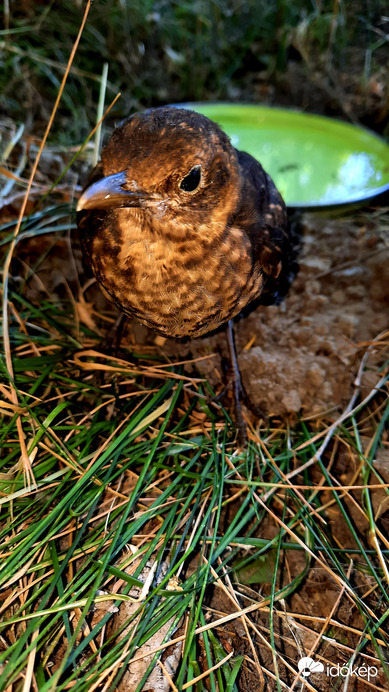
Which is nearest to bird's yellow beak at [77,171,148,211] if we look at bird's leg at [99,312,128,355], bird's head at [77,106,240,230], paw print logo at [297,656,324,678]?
bird's head at [77,106,240,230]

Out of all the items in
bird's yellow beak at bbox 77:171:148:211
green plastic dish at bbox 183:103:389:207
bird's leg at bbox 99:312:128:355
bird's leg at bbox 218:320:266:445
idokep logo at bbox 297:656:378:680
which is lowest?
idokep logo at bbox 297:656:378:680

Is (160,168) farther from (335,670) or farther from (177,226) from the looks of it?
(335,670)

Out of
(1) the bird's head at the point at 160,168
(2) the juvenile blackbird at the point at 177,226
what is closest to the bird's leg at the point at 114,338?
(2) the juvenile blackbird at the point at 177,226

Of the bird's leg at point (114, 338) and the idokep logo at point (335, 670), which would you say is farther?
the bird's leg at point (114, 338)

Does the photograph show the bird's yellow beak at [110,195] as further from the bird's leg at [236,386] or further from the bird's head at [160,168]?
the bird's leg at [236,386]

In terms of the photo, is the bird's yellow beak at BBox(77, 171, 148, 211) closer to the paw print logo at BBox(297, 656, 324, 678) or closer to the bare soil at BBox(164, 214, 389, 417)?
the bare soil at BBox(164, 214, 389, 417)

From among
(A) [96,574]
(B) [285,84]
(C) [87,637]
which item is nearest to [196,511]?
(A) [96,574]

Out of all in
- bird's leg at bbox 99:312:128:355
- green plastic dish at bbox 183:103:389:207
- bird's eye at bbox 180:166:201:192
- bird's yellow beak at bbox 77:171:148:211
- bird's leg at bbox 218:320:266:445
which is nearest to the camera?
bird's yellow beak at bbox 77:171:148:211

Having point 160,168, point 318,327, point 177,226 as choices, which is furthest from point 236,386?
point 160,168

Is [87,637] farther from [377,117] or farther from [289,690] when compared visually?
[377,117]
